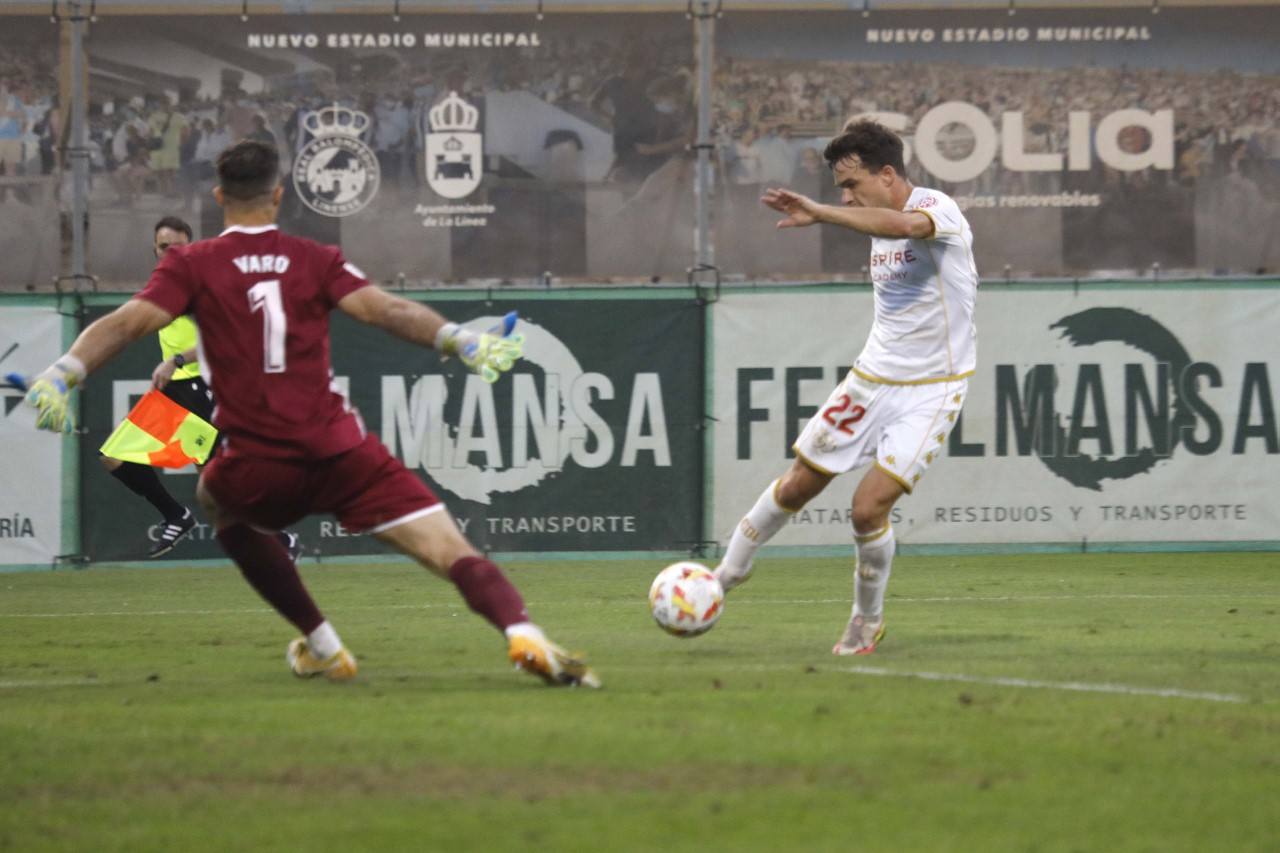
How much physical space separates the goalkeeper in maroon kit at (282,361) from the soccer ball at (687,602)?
139cm

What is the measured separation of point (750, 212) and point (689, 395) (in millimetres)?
1666

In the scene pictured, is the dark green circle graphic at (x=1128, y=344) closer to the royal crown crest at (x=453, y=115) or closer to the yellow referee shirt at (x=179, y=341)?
the royal crown crest at (x=453, y=115)

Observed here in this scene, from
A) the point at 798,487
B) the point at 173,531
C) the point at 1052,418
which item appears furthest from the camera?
the point at 1052,418

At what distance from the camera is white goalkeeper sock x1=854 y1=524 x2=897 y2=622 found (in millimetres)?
8055

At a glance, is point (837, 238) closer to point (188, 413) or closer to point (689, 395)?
point (689, 395)

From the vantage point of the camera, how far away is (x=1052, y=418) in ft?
46.5

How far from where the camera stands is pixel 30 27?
48.5 feet

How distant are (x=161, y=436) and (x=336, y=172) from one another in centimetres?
298

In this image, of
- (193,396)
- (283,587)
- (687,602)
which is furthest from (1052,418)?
(283,587)

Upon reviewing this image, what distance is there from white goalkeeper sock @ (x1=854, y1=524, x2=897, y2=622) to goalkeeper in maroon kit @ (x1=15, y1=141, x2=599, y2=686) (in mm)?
1836

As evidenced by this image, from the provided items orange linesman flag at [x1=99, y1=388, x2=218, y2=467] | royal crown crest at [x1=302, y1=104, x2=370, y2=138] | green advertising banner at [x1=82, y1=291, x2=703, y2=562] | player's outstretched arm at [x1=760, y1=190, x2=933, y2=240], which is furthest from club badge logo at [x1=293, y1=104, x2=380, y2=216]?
player's outstretched arm at [x1=760, y1=190, x2=933, y2=240]

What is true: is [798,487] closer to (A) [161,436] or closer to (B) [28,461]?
(A) [161,436]

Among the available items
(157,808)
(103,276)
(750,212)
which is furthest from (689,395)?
(157,808)

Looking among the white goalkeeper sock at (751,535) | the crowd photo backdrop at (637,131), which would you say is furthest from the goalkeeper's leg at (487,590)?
the crowd photo backdrop at (637,131)
